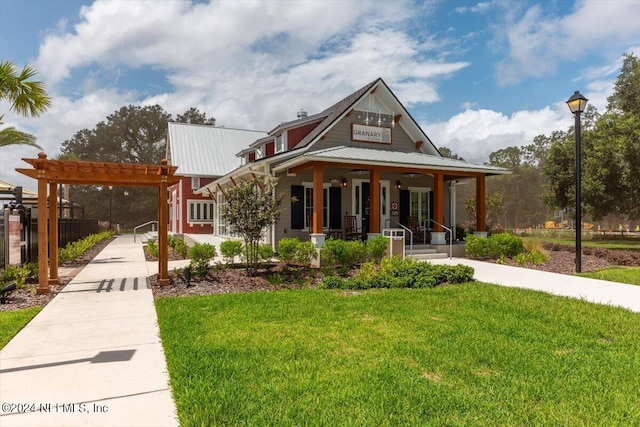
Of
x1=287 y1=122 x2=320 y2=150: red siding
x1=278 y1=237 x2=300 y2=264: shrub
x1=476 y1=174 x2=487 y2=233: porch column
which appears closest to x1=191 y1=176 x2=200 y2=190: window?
x1=287 y1=122 x2=320 y2=150: red siding

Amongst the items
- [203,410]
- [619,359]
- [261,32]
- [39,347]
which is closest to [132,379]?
[203,410]

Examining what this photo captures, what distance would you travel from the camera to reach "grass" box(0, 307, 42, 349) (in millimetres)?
4984

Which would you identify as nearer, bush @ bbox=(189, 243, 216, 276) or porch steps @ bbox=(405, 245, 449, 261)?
bush @ bbox=(189, 243, 216, 276)

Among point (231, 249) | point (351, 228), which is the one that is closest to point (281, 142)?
point (351, 228)

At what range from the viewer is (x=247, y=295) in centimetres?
741

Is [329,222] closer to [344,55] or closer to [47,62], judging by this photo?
[344,55]

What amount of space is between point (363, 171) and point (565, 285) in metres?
7.70

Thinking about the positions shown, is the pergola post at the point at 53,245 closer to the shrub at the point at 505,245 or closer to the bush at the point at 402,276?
the bush at the point at 402,276

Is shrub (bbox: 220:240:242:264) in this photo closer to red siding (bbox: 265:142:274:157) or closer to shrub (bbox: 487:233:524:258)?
shrub (bbox: 487:233:524:258)

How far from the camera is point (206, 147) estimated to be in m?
29.1

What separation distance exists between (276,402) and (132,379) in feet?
5.10

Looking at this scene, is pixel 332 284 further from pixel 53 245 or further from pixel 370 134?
pixel 370 134

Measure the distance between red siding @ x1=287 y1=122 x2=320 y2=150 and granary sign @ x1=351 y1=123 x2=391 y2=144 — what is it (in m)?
2.19

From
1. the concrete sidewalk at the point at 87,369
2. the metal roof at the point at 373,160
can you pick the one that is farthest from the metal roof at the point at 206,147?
the concrete sidewalk at the point at 87,369
